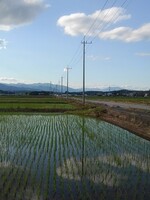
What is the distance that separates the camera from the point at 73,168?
977 centimetres

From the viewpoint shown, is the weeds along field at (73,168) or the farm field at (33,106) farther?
the farm field at (33,106)

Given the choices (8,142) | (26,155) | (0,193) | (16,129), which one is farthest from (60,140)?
(0,193)

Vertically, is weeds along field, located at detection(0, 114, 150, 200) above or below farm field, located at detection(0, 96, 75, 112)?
above

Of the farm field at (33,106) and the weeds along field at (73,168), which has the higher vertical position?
the weeds along field at (73,168)

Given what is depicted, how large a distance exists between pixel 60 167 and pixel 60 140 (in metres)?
5.58

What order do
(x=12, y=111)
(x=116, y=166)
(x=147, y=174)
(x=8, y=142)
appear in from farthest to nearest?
(x=12, y=111)
(x=8, y=142)
(x=116, y=166)
(x=147, y=174)

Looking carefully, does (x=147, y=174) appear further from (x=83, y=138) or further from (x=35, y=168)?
(x=83, y=138)

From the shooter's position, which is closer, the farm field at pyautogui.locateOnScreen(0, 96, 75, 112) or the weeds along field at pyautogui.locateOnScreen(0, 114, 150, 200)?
the weeds along field at pyautogui.locateOnScreen(0, 114, 150, 200)

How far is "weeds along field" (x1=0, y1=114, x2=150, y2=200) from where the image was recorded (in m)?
7.51

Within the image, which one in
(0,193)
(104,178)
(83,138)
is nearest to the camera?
(0,193)

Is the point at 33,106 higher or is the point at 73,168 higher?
the point at 73,168

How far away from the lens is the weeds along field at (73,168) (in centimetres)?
751

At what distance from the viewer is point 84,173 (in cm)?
918

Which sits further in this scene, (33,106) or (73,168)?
(33,106)
